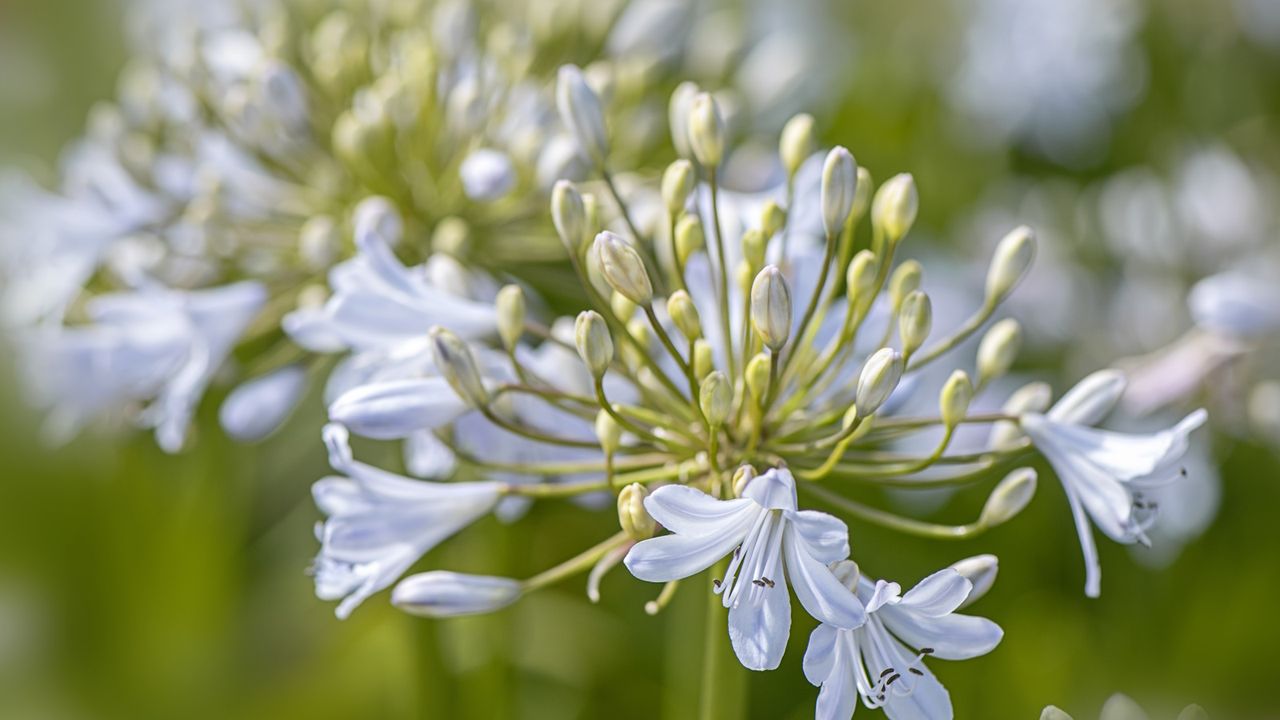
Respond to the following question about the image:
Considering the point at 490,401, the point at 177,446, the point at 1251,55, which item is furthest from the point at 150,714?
the point at 1251,55

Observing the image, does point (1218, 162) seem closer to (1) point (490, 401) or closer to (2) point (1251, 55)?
(2) point (1251, 55)

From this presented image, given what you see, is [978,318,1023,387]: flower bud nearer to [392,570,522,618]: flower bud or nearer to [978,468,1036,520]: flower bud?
[978,468,1036,520]: flower bud

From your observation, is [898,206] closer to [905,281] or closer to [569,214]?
[905,281]

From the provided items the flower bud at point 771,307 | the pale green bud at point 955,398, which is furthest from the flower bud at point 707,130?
the pale green bud at point 955,398

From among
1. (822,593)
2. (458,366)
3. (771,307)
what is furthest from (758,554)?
(458,366)

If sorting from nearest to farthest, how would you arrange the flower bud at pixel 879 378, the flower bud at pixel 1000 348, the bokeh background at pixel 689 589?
the flower bud at pixel 879 378 < the flower bud at pixel 1000 348 < the bokeh background at pixel 689 589

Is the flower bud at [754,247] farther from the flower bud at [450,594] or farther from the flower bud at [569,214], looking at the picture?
the flower bud at [450,594]
